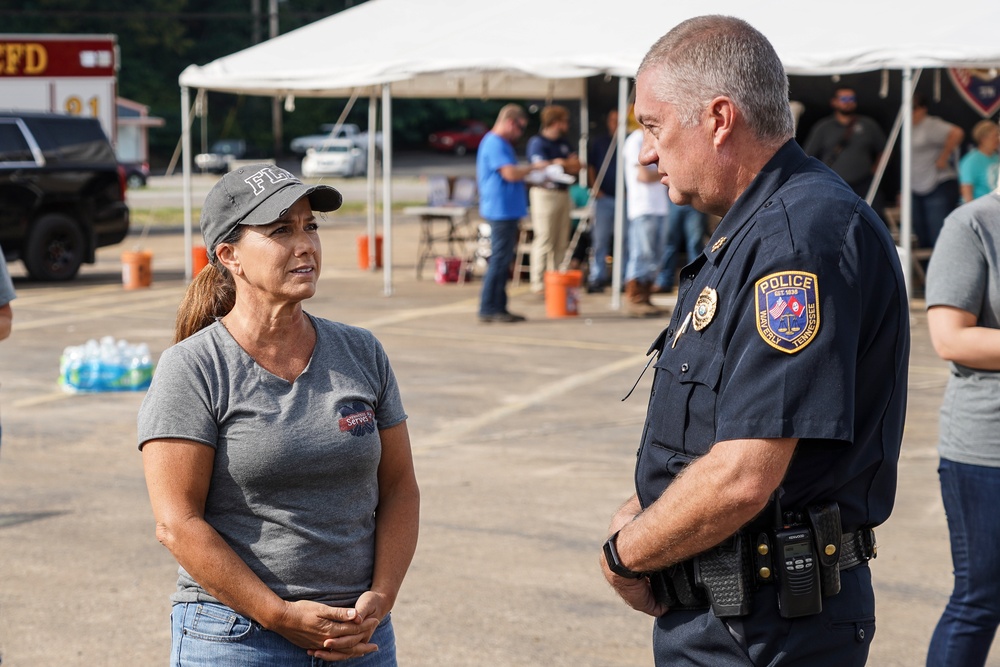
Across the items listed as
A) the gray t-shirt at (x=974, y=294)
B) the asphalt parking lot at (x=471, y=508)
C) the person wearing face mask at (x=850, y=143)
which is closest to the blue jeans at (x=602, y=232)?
the person wearing face mask at (x=850, y=143)

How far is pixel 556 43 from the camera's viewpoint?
13.1 meters

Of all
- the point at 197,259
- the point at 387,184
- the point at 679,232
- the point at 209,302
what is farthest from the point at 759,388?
the point at 197,259

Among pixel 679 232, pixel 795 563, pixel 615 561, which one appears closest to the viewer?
pixel 795 563

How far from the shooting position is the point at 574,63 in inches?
493

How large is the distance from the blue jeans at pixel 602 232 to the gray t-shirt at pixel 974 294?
11131 millimetres

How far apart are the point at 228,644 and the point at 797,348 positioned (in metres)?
1.35

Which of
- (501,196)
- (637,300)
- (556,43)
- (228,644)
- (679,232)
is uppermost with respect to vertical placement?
(556,43)

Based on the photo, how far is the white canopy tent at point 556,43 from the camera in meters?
11.5

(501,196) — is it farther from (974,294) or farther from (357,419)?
(357,419)

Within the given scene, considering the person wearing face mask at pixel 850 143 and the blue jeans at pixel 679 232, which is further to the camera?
the person wearing face mask at pixel 850 143

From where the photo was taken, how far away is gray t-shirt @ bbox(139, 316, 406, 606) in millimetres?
2781

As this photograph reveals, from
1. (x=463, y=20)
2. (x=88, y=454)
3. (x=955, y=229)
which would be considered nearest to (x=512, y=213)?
(x=463, y=20)

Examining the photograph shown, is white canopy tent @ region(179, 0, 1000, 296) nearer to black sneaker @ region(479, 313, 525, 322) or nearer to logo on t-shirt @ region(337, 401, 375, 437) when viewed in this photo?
black sneaker @ region(479, 313, 525, 322)

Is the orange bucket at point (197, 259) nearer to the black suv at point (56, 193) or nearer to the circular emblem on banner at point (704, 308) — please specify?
the black suv at point (56, 193)
